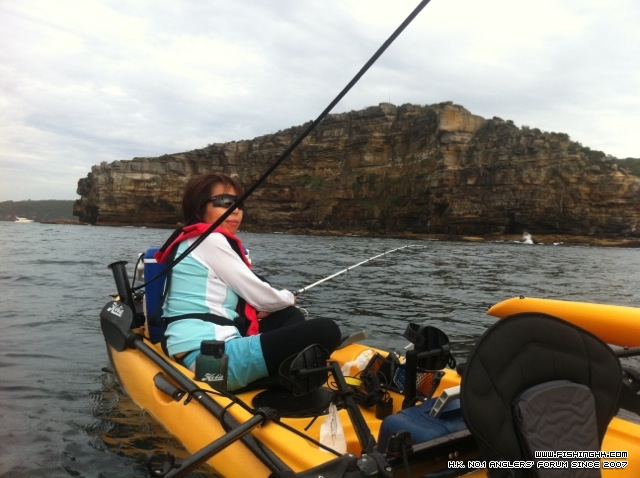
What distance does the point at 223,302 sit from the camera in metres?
3.54

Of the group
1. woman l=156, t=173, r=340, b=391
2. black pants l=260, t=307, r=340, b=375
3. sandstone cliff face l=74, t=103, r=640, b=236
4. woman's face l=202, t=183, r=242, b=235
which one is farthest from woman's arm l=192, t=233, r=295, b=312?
sandstone cliff face l=74, t=103, r=640, b=236

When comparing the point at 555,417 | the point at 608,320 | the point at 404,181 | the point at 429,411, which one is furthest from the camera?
the point at 404,181

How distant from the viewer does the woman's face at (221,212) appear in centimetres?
372

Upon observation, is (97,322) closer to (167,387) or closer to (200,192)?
(167,387)

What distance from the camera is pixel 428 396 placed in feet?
11.8

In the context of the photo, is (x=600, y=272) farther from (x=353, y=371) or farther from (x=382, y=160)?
(x=382, y=160)

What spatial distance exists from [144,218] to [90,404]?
269 ft

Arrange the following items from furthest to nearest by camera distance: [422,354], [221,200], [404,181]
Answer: [404,181] < [221,200] < [422,354]

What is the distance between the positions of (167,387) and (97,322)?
19.1 feet

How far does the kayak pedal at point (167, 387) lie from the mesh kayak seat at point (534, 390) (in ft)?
7.42

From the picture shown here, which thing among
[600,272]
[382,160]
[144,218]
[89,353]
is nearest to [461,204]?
[382,160]

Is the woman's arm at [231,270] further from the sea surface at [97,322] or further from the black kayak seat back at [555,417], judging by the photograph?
the black kayak seat back at [555,417]

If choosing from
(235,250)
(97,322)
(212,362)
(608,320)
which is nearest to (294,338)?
(212,362)

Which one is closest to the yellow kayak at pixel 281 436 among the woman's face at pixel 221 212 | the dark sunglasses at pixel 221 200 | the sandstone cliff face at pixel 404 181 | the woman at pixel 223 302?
the woman at pixel 223 302
